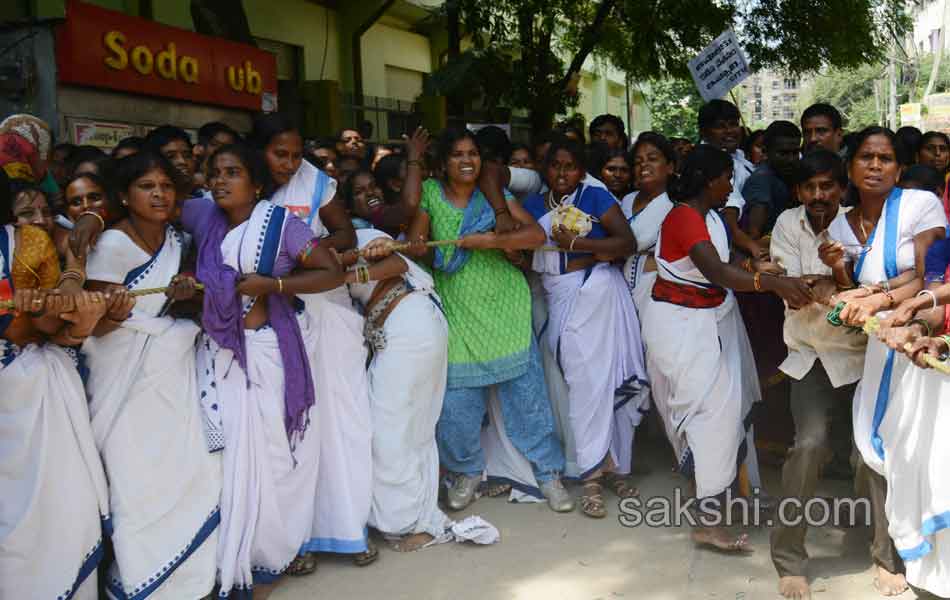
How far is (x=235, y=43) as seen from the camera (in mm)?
8773

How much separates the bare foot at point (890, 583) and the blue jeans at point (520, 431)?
155 centimetres

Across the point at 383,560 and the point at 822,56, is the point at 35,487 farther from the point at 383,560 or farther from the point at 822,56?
the point at 822,56

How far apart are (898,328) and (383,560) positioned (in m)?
2.24

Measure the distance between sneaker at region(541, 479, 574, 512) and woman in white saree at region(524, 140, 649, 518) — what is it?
0.10 m

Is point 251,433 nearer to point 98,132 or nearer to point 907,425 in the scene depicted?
point 907,425

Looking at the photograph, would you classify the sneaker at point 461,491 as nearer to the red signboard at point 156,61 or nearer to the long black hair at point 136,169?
the long black hair at point 136,169

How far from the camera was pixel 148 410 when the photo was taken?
3266mm

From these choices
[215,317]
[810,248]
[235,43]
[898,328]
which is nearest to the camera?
[898,328]

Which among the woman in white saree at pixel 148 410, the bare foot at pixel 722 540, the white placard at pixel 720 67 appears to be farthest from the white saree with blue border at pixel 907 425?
the white placard at pixel 720 67

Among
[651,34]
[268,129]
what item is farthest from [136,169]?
[651,34]

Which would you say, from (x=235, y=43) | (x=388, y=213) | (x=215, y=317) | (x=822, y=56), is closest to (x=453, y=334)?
(x=388, y=213)

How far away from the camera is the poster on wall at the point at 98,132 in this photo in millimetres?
6946

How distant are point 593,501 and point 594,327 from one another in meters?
0.84
